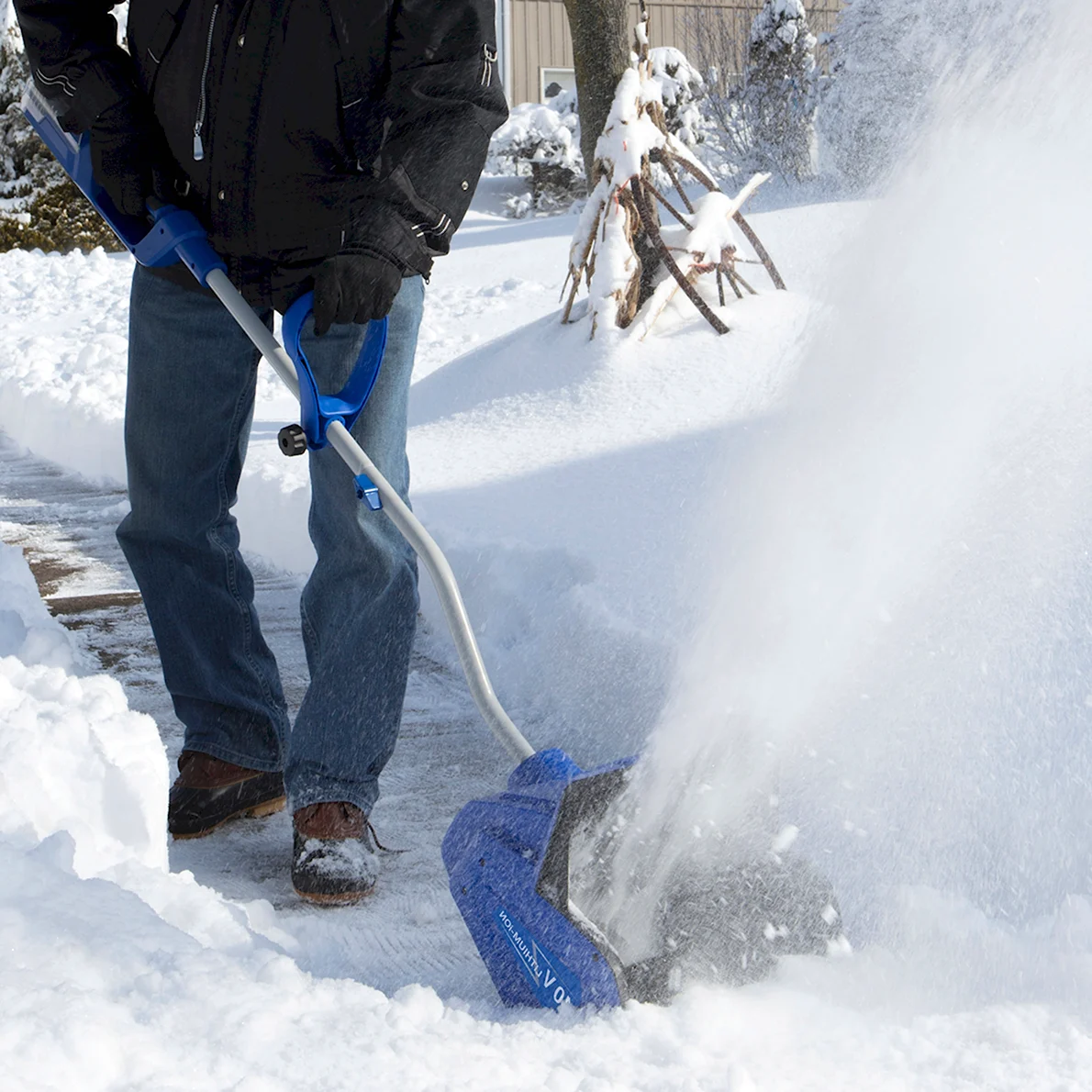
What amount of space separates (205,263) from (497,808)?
976 mm

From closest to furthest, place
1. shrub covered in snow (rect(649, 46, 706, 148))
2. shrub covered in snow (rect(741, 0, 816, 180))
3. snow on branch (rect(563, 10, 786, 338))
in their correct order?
snow on branch (rect(563, 10, 786, 338)) < shrub covered in snow (rect(741, 0, 816, 180)) < shrub covered in snow (rect(649, 46, 706, 148))

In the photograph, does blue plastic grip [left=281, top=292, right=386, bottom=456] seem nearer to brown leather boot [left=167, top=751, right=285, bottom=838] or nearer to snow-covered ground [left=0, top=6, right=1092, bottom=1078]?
snow-covered ground [left=0, top=6, right=1092, bottom=1078]

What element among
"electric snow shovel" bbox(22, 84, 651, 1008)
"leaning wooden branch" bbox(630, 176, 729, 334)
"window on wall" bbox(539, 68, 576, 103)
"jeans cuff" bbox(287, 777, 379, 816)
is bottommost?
"window on wall" bbox(539, 68, 576, 103)

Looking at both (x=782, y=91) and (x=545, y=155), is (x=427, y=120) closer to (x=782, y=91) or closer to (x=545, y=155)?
(x=782, y=91)

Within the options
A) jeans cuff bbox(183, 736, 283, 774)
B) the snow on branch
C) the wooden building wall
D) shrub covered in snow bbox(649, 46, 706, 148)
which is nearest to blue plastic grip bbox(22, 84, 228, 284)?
jeans cuff bbox(183, 736, 283, 774)

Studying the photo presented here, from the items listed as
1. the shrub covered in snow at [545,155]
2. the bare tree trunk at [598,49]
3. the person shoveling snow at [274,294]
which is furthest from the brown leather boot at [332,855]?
the shrub covered in snow at [545,155]

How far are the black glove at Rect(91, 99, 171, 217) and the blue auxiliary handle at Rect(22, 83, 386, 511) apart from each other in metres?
0.03

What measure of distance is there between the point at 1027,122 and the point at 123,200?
2419mm

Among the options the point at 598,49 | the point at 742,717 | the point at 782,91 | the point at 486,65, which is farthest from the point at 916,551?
the point at 782,91

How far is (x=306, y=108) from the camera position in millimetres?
2021

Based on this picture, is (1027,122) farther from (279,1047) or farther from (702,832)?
(279,1047)

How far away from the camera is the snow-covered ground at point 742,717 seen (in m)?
1.46

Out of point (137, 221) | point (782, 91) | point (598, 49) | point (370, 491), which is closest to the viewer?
point (370, 491)

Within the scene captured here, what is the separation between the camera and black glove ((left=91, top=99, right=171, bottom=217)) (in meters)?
2.12
